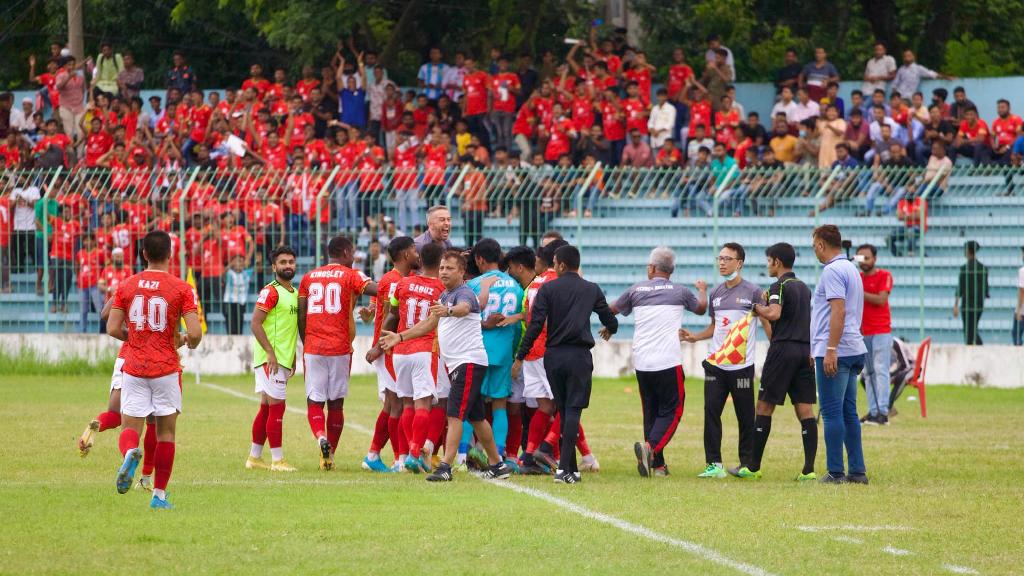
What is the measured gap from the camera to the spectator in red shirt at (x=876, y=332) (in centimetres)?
1731

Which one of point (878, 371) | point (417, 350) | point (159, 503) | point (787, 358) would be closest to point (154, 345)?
point (159, 503)

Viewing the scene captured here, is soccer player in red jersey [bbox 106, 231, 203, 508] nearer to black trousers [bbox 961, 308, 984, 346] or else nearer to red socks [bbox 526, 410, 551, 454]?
red socks [bbox 526, 410, 551, 454]

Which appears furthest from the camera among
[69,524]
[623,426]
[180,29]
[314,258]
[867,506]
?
[180,29]

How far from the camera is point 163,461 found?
1042 cm

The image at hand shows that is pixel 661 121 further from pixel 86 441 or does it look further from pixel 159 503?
pixel 159 503

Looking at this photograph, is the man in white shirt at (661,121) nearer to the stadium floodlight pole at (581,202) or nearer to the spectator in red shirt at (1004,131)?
the stadium floodlight pole at (581,202)

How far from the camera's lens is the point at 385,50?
112ft

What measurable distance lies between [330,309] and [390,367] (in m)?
0.70

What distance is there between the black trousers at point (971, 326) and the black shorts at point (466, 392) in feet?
39.4

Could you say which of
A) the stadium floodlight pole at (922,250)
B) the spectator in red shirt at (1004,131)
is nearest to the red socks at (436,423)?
the stadium floodlight pole at (922,250)

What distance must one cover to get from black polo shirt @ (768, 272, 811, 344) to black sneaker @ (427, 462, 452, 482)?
2848mm

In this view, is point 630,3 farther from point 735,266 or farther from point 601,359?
point 735,266

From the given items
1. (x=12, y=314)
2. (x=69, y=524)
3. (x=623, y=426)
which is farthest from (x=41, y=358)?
(x=69, y=524)

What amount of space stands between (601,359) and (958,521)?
560 inches
